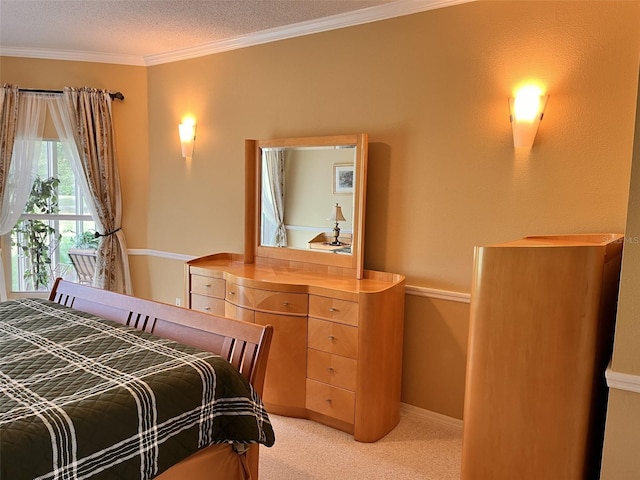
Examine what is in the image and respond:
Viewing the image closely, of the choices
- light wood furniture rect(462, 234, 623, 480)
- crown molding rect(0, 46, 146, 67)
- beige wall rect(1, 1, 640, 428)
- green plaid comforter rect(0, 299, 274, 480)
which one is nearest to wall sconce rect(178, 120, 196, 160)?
beige wall rect(1, 1, 640, 428)

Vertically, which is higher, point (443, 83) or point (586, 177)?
point (443, 83)

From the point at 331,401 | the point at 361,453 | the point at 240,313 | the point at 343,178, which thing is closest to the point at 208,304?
the point at 240,313

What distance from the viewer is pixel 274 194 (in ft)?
11.8

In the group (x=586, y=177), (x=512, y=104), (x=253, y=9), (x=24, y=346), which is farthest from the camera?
(x=253, y=9)

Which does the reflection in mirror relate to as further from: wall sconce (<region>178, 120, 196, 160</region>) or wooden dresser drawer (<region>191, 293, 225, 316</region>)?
wall sconce (<region>178, 120, 196, 160</region>)

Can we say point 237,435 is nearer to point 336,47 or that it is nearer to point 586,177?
point 586,177

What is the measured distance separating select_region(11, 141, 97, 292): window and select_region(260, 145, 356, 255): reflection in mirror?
2.03 meters

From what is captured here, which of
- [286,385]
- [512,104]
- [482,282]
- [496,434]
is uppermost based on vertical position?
[512,104]

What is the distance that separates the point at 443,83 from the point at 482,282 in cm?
143

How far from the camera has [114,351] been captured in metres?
2.00

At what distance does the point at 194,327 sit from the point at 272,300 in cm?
77

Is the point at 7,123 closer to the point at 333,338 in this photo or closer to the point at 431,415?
the point at 333,338

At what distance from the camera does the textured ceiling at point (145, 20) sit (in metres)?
3.10

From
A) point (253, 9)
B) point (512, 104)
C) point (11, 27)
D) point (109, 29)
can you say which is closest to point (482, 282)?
point (512, 104)
